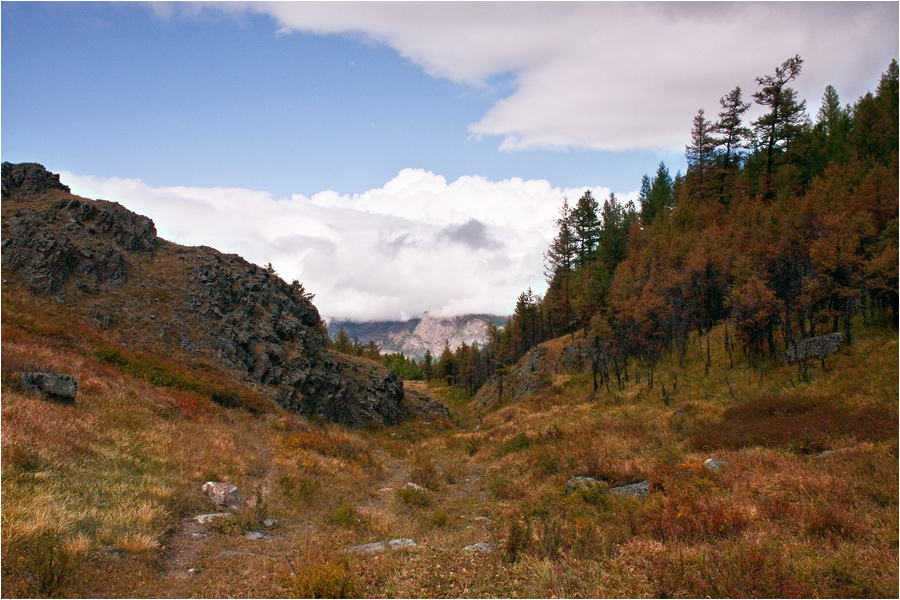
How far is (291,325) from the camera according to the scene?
139 feet

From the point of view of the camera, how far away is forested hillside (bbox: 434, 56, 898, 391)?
31.0 m

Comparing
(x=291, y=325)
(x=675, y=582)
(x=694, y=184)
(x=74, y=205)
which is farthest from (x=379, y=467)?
(x=694, y=184)

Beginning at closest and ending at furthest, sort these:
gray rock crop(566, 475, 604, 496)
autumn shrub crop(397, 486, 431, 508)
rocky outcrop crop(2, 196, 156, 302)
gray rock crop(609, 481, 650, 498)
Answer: gray rock crop(609, 481, 650, 498) < gray rock crop(566, 475, 604, 496) < autumn shrub crop(397, 486, 431, 508) < rocky outcrop crop(2, 196, 156, 302)

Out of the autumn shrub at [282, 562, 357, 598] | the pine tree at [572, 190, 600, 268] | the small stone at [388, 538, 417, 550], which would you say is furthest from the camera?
the pine tree at [572, 190, 600, 268]

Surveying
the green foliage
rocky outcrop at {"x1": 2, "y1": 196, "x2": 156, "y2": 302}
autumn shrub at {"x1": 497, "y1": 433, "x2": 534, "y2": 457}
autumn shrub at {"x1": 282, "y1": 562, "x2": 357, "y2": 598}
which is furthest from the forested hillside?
the green foliage

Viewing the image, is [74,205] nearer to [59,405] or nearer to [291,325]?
[291,325]

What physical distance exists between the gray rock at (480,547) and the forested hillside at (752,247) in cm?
2930

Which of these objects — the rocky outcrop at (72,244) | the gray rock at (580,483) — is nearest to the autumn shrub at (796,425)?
the gray rock at (580,483)

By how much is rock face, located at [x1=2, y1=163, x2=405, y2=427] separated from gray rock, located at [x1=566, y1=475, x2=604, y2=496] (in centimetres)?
2420

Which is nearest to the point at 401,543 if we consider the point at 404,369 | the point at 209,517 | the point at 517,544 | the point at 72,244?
the point at 517,544

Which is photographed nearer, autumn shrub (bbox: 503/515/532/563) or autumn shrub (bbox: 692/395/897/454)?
autumn shrub (bbox: 503/515/532/563)

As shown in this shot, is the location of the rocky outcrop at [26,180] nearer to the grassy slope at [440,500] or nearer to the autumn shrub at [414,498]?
the grassy slope at [440,500]

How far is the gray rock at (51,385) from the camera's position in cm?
1425

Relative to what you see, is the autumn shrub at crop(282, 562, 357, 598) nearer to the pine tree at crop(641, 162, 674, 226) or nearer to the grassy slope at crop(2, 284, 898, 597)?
the grassy slope at crop(2, 284, 898, 597)
